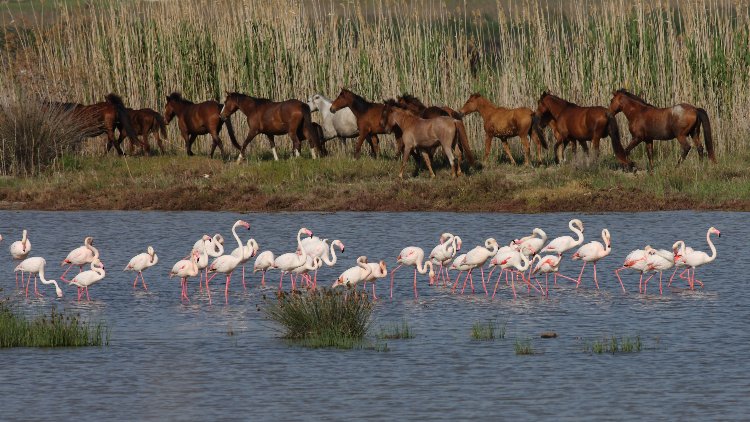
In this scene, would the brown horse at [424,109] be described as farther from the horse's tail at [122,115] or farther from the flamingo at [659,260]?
the flamingo at [659,260]

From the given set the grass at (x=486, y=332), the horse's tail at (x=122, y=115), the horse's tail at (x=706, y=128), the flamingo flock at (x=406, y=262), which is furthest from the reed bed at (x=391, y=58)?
the grass at (x=486, y=332)

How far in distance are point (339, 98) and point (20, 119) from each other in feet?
20.3

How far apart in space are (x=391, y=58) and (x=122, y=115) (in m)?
5.61

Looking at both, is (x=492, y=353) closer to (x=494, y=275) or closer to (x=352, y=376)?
(x=352, y=376)

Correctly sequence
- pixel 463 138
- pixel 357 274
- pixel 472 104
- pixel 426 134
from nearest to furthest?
pixel 357 274, pixel 463 138, pixel 426 134, pixel 472 104

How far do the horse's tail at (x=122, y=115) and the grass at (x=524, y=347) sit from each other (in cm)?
1692

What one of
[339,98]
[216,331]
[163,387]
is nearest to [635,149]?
[339,98]

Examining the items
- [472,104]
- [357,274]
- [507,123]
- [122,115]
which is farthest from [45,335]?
[122,115]

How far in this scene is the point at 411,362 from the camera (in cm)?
1233

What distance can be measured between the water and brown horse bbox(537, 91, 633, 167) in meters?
6.25

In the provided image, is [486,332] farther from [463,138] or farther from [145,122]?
[145,122]

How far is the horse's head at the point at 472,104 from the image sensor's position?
88.0ft

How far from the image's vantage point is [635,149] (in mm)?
27641

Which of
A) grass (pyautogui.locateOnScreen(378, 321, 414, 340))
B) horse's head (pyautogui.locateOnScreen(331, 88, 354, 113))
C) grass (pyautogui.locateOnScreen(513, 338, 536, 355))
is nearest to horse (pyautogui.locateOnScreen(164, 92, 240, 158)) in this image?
horse's head (pyautogui.locateOnScreen(331, 88, 354, 113))
